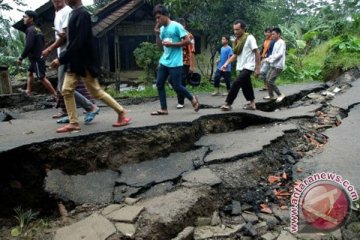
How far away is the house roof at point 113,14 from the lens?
10920 mm

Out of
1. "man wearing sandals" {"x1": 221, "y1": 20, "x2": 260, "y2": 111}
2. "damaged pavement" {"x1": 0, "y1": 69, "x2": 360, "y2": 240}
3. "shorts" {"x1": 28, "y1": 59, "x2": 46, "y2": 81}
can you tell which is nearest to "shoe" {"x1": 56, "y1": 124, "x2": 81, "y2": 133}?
"damaged pavement" {"x1": 0, "y1": 69, "x2": 360, "y2": 240}

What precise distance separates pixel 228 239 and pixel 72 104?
2.60 m

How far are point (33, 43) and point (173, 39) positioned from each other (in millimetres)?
3171

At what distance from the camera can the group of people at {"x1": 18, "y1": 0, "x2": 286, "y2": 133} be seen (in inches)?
161

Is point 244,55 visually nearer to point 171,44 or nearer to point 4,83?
point 171,44

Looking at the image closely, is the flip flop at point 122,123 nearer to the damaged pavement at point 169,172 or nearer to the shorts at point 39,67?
the damaged pavement at point 169,172

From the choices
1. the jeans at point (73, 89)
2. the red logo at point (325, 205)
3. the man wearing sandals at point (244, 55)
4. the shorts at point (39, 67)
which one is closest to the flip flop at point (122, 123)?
the jeans at point (73, 89)

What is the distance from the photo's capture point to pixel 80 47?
4.05m

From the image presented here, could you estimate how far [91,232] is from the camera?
127 inches

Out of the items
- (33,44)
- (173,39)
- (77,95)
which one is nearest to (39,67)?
(33,44)

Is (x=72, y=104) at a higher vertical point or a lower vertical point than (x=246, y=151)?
higher

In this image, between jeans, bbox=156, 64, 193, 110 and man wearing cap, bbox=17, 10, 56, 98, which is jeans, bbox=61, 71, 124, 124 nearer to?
jeans, bbox=156, 64, 193, 110

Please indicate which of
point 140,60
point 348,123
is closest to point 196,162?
point 348,123

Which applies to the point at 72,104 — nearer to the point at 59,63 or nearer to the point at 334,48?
the point at 59,63
